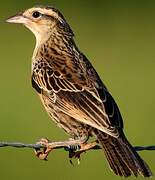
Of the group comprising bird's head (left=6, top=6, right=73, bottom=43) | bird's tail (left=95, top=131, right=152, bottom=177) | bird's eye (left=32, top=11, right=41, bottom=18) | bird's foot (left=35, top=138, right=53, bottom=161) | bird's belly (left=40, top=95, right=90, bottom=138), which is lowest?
bird's tail (left=95, top=131, right=152, bottom=177)

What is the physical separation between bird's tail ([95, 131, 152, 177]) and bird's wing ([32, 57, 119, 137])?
12 cm

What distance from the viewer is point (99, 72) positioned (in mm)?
21625

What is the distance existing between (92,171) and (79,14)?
10132 mm

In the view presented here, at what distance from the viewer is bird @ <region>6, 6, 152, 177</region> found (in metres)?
11.3

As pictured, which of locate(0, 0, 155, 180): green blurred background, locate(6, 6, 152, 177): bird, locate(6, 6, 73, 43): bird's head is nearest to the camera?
locate(6, 6, 152, 177): bird

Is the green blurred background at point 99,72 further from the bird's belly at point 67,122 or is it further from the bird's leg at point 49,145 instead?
the bird's leg at point 49,145

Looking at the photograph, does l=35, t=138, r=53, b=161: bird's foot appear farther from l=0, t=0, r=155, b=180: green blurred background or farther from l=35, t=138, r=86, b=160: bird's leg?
l=0, t=0, r=155, b=180: green blurred background

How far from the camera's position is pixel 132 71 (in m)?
22.0

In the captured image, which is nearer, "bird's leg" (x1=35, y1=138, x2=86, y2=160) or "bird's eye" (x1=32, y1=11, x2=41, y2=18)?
"bird's leg" (x1=35, y1=138, x2=86, y2=160)

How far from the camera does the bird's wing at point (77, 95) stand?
1142 centimetres

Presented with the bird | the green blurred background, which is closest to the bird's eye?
the bird

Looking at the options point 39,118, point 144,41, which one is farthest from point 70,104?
point 144,41

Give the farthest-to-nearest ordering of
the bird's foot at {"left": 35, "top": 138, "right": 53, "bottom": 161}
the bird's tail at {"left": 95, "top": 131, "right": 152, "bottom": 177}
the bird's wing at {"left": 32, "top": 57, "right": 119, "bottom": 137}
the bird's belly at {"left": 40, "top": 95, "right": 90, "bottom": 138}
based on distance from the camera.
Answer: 1. the bird's belly at {"left": 40, "top": 95, "right": 90, "bottom": 138}
2. the bird's foot at {"left": 35, "top": 138, "right": 53, "bottom": 161}
3. the bird's wing at {"left": 32, "top": 57, "right": 119, "bottom": 137}
4. the bird's tail at {"left": 95, "top": 131, "right": 152, "bottom": 177}

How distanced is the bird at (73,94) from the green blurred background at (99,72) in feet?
8.34
